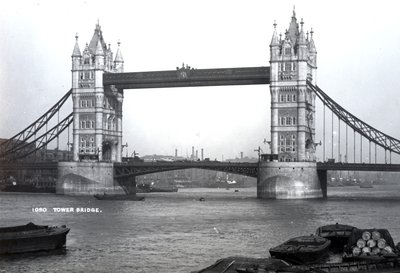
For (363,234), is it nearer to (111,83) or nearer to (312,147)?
(312,147)

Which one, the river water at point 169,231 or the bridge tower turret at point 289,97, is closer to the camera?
the river water at point 169,231

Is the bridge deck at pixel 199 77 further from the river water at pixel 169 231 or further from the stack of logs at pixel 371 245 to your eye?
the stack of logs at pixel 371 245

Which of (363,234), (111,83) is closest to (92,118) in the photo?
(111,83)

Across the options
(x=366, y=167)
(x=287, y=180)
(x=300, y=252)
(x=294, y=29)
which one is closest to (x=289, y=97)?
(x=294, y=29)

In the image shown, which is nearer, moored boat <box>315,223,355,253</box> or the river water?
the river water

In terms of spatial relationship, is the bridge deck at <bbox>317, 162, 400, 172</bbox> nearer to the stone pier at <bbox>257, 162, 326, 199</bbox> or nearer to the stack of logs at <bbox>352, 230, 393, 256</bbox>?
the stone pier at <bbox>257, 162, 326, 199</bbox>

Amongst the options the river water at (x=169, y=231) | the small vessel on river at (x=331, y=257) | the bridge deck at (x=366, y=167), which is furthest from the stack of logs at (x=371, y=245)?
the bridge deck at (x=366, y=167)

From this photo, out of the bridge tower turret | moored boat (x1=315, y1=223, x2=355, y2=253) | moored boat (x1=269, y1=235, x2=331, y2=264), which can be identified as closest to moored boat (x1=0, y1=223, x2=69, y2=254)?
moored boat (x1=269, y1=235, x2=331, y2=264)
